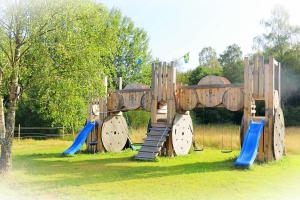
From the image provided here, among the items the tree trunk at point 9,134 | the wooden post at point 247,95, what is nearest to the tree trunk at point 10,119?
the tree trunk at point 9,134

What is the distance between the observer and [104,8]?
1296cm

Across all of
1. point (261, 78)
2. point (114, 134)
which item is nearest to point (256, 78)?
point (261, 78)

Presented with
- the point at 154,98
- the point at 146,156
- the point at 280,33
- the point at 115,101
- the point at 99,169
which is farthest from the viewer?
the point at 280,33

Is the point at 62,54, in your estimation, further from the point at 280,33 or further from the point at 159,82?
the point at 280,33

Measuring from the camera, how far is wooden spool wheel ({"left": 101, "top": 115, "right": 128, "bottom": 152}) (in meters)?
18.6

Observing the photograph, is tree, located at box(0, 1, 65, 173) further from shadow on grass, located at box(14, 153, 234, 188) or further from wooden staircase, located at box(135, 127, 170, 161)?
wooden staircase, located at box(135, 127, 170, 161)

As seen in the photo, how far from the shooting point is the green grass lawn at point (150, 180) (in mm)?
8750

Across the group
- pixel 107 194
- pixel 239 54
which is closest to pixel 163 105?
pixel 107 194

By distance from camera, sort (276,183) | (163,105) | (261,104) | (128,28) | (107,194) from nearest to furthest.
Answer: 1. (107,194)
2. (276,183)
3. (163,105)
4. (261,104)
5. (128,28)

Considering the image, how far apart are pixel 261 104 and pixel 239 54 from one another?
15.1m

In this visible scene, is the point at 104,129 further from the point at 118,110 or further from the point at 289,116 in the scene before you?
the point at 289,116

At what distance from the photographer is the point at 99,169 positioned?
12.9m

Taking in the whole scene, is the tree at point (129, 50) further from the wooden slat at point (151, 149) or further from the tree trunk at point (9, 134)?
the tree trunk at point (9, 134)

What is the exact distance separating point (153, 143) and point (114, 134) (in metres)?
4.25
